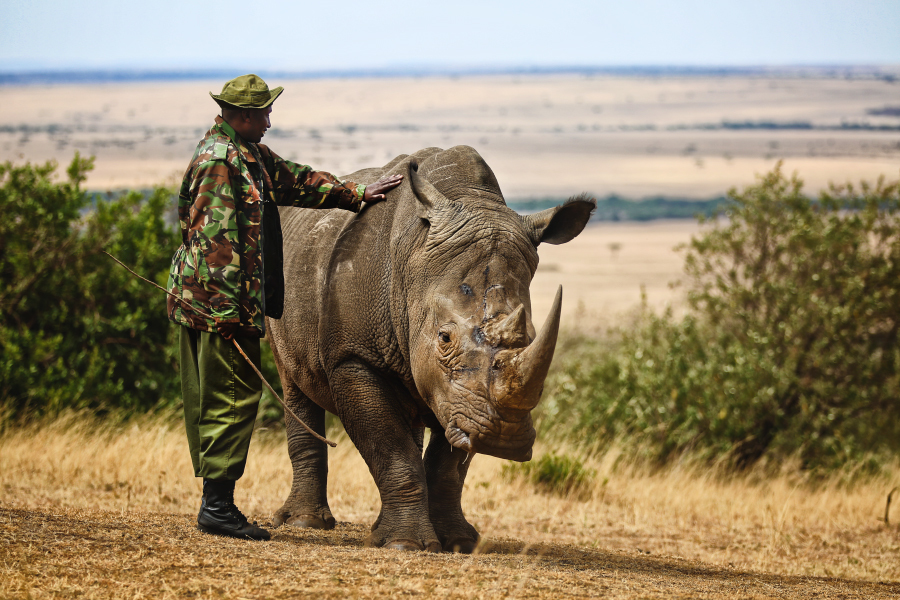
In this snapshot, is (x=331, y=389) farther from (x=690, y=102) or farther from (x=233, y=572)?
(x=690, y=102)

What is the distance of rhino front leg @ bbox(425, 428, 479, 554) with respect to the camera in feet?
20.6

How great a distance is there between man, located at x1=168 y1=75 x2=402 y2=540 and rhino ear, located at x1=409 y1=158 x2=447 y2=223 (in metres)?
0.88

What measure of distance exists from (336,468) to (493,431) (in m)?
4.91

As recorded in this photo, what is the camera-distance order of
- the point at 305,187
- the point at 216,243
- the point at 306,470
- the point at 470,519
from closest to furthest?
the point at 216,243, the point at 305,187, the point at 306,470, the point at 470,519

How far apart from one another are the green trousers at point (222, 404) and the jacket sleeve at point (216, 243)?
0.22m

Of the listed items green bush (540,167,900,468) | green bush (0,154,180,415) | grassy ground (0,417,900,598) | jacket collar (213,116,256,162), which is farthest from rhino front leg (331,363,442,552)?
green bush (540,167,900,468)

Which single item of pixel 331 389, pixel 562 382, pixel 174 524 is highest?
pixel 331 389

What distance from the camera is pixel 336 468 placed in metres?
9.57

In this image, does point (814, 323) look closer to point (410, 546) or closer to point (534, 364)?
point (410, 546)

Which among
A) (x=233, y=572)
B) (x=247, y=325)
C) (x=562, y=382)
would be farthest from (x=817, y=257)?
(x=233, y=572)

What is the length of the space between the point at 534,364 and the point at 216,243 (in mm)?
1823

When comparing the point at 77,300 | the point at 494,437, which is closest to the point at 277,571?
the point at 494,437

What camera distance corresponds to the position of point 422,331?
536 centimetres

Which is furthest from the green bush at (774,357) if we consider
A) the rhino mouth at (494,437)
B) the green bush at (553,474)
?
the rhino mouth at (494,437)
